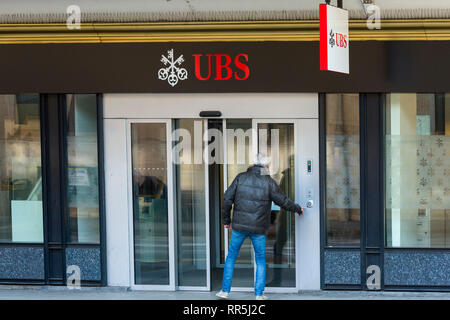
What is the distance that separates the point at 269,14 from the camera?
764 cm

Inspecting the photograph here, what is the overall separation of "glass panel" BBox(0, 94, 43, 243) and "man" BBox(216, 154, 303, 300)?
2.55m

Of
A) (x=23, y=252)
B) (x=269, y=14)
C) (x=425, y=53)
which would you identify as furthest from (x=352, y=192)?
(x=23, y=252)

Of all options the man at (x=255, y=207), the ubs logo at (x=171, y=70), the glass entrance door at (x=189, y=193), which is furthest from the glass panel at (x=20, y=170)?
the man at (x=255, y=207)

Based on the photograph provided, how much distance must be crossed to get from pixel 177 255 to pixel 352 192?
232cm

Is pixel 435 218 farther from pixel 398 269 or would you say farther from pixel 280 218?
pixel 280 218

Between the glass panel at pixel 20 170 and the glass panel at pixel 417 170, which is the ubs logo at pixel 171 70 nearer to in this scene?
the glass panel at pixel 20 170

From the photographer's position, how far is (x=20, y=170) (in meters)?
8.12

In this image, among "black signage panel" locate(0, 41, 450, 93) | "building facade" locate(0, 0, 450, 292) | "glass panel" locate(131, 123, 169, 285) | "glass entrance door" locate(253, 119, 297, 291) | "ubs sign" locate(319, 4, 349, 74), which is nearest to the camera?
"ubs sign" locate(319, 4, 349, 74)

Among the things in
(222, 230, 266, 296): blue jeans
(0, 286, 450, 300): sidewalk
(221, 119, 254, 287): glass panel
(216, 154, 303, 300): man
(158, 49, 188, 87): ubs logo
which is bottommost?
(0, 286, 450, 300): sidewalk

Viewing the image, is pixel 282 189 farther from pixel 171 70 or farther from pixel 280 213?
pixel 171 70

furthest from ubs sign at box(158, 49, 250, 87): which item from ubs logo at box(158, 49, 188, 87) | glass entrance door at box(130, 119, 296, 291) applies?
glass entrance door at box(130, 119, 296, 291)

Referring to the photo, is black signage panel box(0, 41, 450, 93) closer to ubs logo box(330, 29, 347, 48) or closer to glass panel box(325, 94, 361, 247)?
glass panel box(325, 94, 361, 247)

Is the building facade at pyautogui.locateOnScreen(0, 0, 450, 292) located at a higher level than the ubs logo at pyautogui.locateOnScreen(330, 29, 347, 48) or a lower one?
lower

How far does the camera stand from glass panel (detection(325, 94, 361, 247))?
7.68 metres
